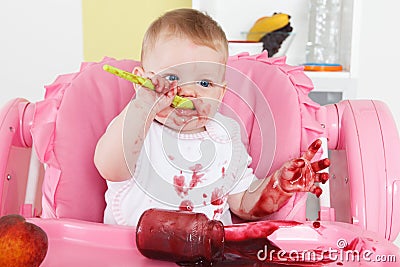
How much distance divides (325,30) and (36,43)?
681 millimetres

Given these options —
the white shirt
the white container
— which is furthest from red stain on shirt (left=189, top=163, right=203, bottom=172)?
the white container

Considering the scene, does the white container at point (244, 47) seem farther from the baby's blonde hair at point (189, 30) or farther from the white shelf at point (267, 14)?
the baby's blonde hair at point (189, 30)

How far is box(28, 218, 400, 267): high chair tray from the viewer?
2.22 ft

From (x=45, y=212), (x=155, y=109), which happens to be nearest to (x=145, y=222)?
(x=155, y=109)

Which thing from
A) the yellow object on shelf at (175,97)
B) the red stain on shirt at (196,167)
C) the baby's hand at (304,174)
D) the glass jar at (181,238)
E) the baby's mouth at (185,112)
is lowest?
the glass jar at (181,238)

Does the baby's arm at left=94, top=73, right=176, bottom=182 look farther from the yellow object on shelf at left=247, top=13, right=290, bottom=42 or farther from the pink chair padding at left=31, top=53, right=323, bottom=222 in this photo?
the yellow object on shelf at left=247, top=13, right=290, bottom=42

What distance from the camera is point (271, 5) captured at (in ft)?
5.21

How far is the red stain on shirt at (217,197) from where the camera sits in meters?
0.87

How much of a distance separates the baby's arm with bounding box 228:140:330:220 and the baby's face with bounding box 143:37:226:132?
0.38ft

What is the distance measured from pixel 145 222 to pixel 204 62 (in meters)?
0.25

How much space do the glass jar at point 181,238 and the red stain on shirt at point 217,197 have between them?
177 millimetres

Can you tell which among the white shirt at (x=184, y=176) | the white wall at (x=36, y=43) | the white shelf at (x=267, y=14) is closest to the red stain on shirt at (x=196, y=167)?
the white shirt at (x=184, y=176)

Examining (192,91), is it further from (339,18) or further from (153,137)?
(339,18)

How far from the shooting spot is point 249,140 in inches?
36.9
